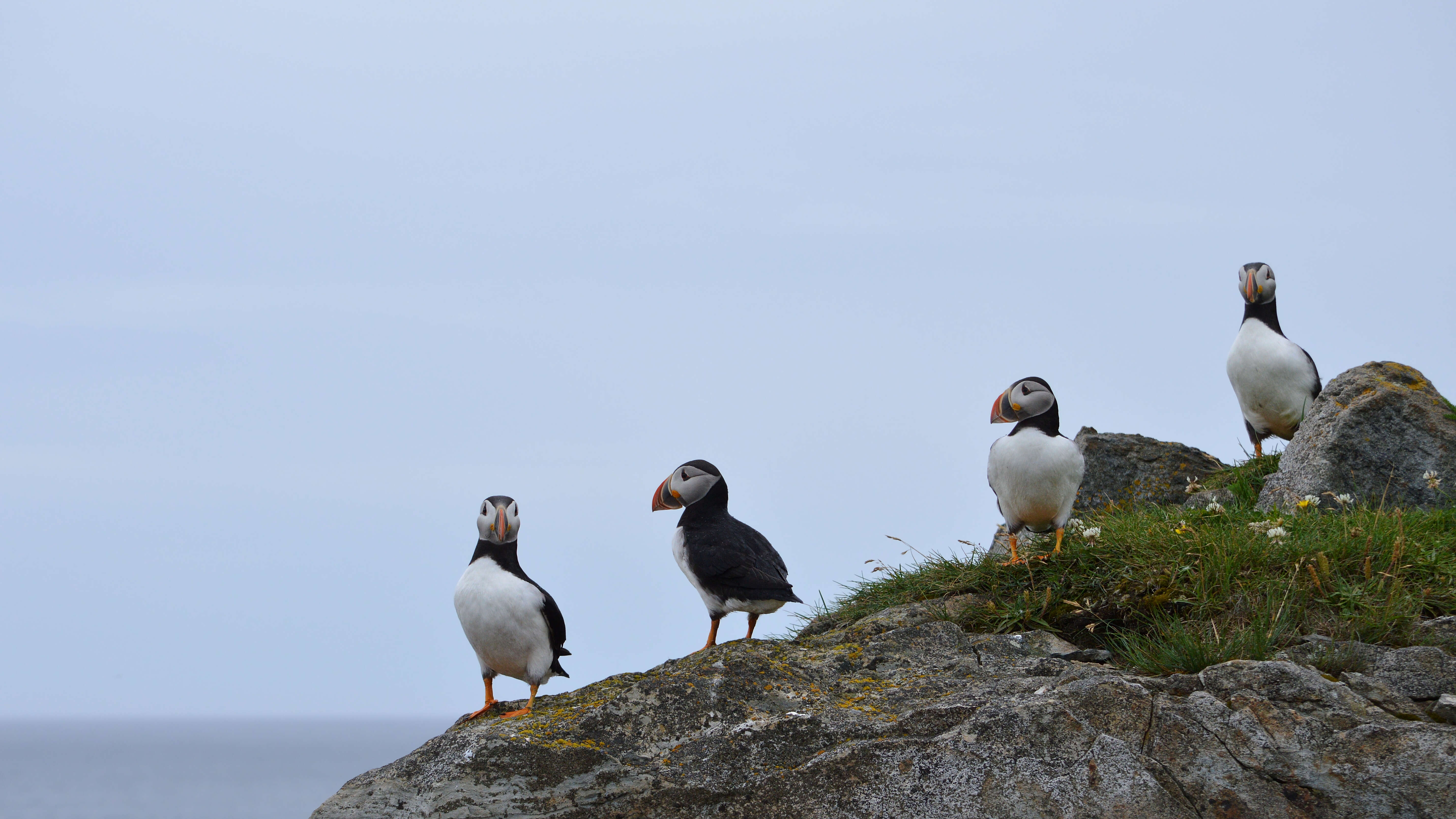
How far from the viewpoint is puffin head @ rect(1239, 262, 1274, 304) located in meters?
10.9

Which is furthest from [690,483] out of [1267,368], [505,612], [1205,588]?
[1267,368]

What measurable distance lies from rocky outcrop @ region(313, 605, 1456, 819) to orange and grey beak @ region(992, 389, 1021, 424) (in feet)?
8.15

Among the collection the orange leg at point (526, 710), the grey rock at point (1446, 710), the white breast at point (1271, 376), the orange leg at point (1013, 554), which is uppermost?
the white breast at point (1271, 376)

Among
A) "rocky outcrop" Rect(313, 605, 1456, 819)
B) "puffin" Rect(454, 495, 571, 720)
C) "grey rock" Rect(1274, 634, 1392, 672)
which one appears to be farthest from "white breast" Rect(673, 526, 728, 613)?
"grey rock" Rect(1274, 634, 1392, 672)

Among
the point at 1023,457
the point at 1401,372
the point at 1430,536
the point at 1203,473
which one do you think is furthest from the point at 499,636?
the point at 1401,372

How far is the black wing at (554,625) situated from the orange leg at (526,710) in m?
0.21

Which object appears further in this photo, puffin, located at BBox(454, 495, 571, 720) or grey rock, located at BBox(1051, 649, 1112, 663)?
puffin, located at BBox(454, 495, 571, 720)

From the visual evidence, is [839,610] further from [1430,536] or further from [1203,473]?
[1203,473]

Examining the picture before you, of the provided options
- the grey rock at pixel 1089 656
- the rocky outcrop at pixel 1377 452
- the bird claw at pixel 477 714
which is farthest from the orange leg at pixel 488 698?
the rocky outcrop at pixel 1377 452

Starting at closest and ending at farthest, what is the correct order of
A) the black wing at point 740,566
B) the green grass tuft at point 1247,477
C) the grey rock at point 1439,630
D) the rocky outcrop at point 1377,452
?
the grey rock at point 1439,630, the black wing at point 740,566, the rocky outcrop at point 1377,452, the green grass tuft at point 1247,477

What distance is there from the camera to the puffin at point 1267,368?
10711 millimetres

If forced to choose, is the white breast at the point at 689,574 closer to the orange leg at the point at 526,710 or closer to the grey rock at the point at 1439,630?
the orange leg at the point at 526,710

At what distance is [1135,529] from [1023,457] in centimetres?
81

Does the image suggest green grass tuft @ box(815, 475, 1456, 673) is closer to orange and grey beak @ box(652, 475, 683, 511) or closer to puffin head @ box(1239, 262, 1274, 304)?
orange and grey beak @ box(652, 475, 683, 511)
